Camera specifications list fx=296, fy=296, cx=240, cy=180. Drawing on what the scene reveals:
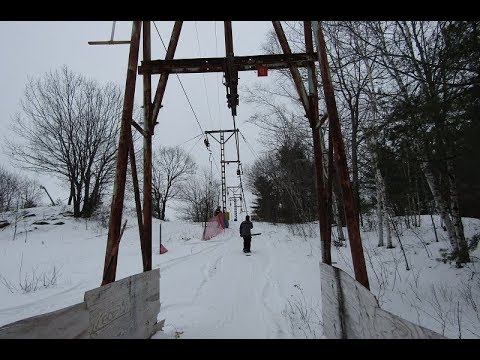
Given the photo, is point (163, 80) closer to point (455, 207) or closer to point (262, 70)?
point (262, 70)

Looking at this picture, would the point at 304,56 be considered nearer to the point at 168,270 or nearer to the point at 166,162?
the point at 168,270

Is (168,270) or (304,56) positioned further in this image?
(168,270)

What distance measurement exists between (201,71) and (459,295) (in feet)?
21.1

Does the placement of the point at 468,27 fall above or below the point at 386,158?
above

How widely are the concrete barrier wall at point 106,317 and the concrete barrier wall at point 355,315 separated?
7.12 feet

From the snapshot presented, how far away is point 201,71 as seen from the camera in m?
4.48

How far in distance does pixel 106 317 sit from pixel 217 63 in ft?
11.8

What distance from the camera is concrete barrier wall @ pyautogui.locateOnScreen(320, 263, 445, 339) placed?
1.72 meters

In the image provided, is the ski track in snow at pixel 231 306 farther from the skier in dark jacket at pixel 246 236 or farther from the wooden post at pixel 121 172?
the skier in dark jacket at pixel 246 236

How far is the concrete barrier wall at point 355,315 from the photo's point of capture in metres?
1.72

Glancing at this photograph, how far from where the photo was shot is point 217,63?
445 cm

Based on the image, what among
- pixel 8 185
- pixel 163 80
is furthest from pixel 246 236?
pixel 8 185

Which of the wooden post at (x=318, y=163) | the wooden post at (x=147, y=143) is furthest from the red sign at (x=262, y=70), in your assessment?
the wooden post at (x=147, y=143)
